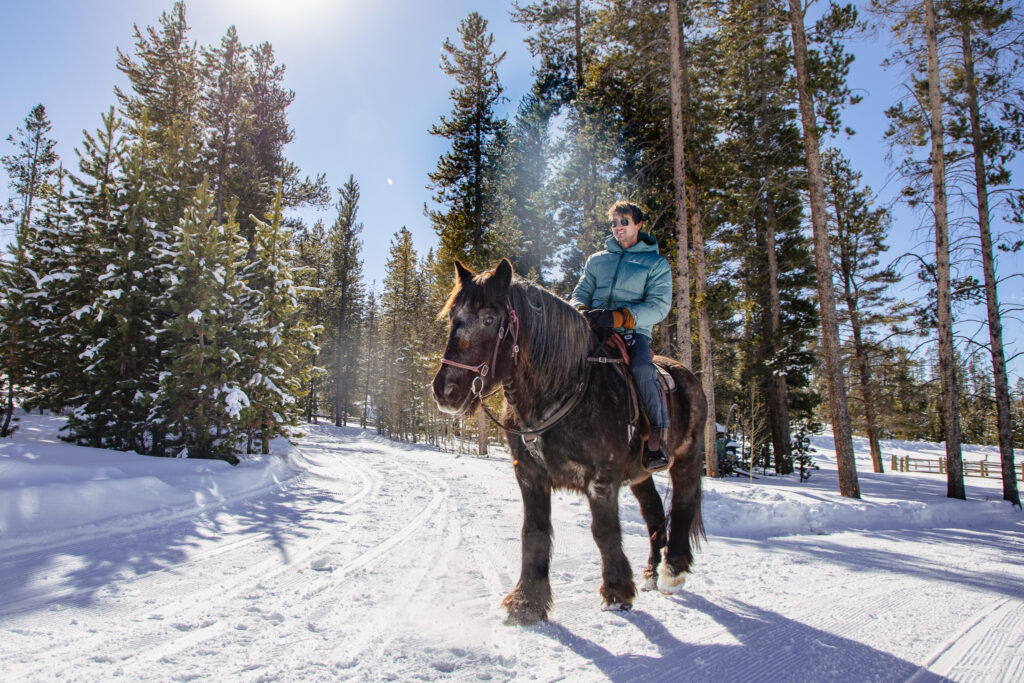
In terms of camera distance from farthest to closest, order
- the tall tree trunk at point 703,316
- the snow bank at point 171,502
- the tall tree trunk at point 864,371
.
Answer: the tall tree trunk at point 864,371 < the tall tree trunk at point 703,316 < the snow bank at point 171,502

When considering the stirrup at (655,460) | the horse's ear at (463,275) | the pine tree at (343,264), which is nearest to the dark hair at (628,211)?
the horse's ear at (463,275)

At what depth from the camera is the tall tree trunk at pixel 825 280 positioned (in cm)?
1105

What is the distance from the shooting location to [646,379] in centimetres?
346

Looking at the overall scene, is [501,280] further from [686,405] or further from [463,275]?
[686,405]

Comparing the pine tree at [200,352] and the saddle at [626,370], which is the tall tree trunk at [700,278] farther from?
the pine tree at [200,352]

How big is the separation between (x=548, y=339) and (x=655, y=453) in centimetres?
118

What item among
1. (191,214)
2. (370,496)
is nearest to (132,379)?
(191,214)

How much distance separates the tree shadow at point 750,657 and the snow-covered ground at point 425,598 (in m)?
0.01

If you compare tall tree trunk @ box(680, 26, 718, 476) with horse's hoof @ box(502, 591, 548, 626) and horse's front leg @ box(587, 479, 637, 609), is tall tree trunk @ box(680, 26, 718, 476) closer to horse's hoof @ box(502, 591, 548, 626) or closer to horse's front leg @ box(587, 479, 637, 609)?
horse's front leg @ box(587, 479, 637, 609)

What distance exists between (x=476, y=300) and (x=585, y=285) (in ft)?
4.71

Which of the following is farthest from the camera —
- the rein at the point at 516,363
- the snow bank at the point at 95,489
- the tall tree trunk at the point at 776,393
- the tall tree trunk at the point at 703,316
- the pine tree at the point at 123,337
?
the tall tree trunk at the point at 776,393

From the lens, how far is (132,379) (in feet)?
38.3

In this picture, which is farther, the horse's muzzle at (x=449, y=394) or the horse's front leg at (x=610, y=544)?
the horse's front leg at (x=610, y=544)

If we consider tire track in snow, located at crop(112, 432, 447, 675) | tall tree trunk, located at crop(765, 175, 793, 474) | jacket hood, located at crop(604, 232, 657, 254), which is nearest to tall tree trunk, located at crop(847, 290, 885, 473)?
tall tree trunk, located at crop(765, 175, 793, 474)
